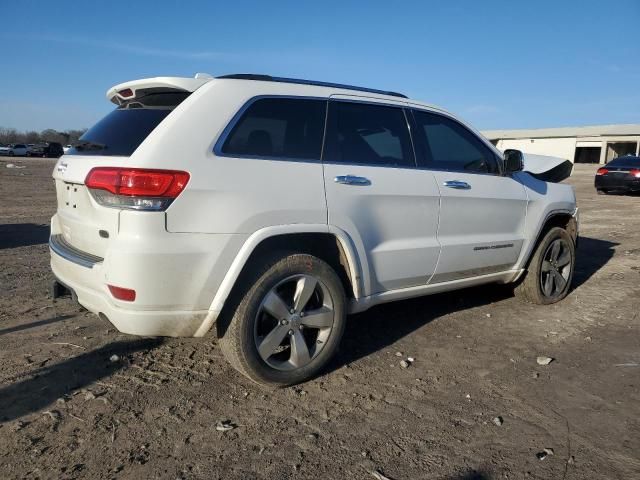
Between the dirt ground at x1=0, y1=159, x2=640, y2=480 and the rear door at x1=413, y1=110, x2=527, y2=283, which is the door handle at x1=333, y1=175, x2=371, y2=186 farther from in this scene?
the dirt ground at x1=0, y1=159, x2=640, y2=480

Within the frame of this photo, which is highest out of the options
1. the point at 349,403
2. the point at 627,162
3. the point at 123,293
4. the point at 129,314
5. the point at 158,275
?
the point at 627,162

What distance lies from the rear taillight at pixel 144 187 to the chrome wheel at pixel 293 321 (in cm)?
83

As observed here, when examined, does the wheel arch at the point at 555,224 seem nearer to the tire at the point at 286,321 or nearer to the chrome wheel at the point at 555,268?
the chrome wheel at the point at 555,268

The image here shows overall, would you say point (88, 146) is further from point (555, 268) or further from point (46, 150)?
point (46, 150)

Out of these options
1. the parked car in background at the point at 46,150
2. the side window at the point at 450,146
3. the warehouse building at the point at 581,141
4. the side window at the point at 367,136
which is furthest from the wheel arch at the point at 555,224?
the parked car in background at the point at 46,150

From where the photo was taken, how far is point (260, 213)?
118 inches

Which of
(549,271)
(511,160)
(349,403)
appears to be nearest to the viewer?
(349,403)

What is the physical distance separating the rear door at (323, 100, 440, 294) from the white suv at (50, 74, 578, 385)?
1 centimetres

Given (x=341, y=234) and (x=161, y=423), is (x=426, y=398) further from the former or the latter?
(x=161, y=423)

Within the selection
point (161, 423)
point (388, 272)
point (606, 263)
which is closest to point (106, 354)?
point (161, 423)

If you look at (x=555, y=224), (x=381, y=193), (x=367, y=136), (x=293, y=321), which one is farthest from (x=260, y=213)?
(x=555, y=224)

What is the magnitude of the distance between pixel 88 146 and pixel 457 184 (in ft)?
8.84

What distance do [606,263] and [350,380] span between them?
17.6ft

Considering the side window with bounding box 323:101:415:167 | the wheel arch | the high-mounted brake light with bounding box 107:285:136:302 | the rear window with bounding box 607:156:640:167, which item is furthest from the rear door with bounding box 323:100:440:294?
the rear window with bounding box 607:156:640:167
